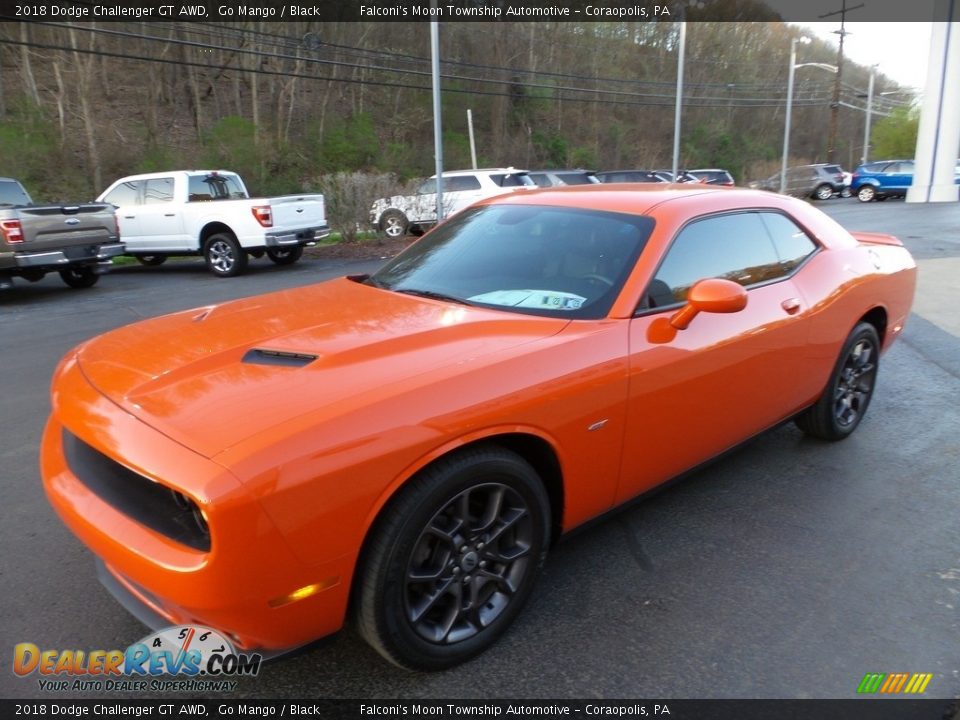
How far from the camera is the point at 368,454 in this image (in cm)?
199

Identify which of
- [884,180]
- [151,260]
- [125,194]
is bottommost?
[151,260]

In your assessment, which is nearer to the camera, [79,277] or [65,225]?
[65,225]

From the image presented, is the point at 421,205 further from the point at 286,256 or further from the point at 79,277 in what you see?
the point at 79,277

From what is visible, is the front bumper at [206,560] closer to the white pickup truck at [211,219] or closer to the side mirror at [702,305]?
the side mirror at [702,305]

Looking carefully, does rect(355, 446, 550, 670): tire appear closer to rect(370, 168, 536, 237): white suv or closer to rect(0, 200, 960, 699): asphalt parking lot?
rect(0, 200, 960, 699): asphalt parking lot

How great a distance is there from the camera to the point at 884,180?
1286 inches

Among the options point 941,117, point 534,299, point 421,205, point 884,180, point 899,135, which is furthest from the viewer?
Result: point 899,135

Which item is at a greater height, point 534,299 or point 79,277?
point 534,299

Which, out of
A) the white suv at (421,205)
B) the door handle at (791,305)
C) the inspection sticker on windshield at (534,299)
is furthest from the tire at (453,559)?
the white suv at (421,205)

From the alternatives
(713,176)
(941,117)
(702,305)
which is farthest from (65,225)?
(941,117)

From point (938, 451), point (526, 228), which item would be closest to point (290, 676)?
point (526, 228)

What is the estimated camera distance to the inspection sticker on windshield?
9.48ft

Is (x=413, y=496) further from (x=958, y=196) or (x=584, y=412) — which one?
(x=958, y=196)

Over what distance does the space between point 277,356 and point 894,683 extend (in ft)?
7.80
